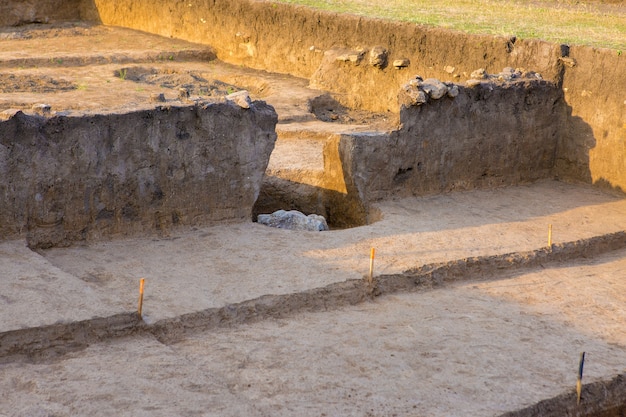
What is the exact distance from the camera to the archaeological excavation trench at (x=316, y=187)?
6.55 meters

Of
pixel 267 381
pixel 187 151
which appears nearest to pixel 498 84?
pixel 187 151

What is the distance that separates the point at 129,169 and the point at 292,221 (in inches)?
61.3

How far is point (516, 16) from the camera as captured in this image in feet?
43.4

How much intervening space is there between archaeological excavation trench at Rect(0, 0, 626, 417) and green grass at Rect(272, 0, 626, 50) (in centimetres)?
44

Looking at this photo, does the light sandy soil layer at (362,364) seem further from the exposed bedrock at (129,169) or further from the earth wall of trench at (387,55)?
the earth wall of trench at (387,55)

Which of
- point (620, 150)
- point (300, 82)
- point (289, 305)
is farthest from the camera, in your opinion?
point (300, 82)

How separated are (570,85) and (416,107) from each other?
79.3 inches

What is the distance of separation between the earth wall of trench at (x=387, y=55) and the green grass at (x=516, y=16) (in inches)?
11.0

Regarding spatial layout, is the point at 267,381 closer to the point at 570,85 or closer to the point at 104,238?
the point at 104,238

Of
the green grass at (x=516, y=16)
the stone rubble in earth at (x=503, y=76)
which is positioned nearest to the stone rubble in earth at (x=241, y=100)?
the stone rubble in earth at (x=503, y=76)


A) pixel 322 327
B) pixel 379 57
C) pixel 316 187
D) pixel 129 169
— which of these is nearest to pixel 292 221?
pixel 316 187

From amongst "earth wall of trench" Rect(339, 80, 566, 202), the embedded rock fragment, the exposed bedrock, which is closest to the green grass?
"earth wall of trench" Rect(339, 80, 566, 202)

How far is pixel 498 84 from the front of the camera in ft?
32.2

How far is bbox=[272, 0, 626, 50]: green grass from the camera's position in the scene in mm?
11328
